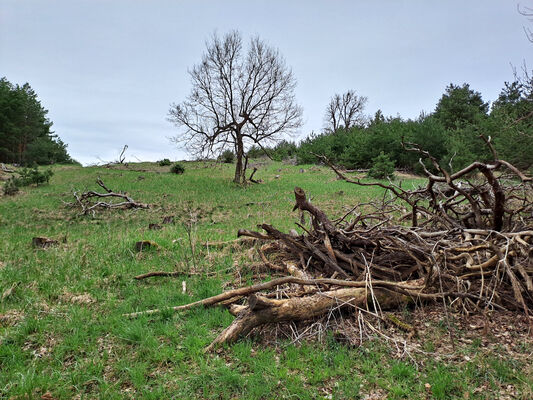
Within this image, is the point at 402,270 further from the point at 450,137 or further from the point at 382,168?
the point at 450,137

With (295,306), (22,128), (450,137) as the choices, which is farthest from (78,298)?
(22,128)

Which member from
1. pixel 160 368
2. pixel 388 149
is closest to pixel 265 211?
pixel 160 368

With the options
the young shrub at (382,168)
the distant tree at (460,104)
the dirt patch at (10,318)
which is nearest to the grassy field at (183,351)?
the dirt patch at (10,318)

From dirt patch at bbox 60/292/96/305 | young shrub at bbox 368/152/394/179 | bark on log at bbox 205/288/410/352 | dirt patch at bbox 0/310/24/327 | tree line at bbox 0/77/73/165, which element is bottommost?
dirt patch at bbox 0/310/24/327

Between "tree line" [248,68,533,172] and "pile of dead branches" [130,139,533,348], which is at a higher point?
"tree line" [248,68,533,172]

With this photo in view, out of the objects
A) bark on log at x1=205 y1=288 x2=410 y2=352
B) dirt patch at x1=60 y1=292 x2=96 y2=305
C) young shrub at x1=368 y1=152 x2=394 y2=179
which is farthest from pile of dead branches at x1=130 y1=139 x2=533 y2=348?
young shrub at x1=368 y1=152 x2=394 y2=179

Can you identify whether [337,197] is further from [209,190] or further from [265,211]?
[209,190]

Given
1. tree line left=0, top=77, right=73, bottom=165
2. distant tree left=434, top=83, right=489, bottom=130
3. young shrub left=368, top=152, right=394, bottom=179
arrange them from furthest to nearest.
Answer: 1. distant tree left=434, top=83, right=489, bottom=130
2. tree line left=0, top=77, right=73, bottom=165
3. young shrub left=368, top=152, right=394, bottom=179

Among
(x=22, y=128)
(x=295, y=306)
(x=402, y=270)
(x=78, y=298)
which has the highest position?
(x=22, y=128)

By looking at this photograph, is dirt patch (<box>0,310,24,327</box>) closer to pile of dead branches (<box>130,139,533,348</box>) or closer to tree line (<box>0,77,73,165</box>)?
pile of dead branches (<box>130,139,533,348</box>)

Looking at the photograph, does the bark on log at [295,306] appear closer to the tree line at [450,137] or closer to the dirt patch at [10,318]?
the dirt patch at [10,318]

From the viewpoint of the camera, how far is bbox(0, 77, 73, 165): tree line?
3534 centimetres

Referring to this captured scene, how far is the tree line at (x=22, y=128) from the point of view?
35344 millimetres

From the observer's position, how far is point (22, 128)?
37.5 m
